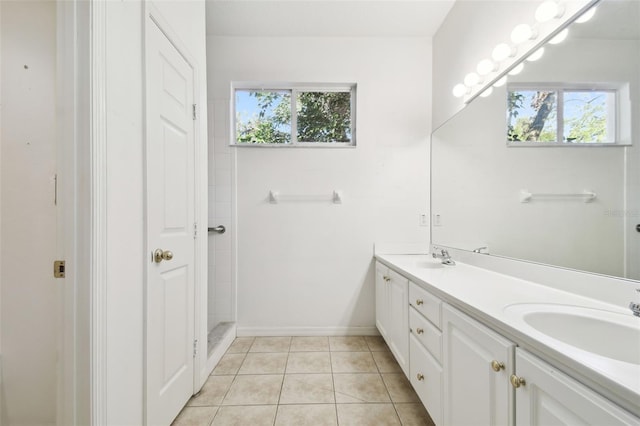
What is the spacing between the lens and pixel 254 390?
154cm

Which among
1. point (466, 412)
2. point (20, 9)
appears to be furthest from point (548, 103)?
point (20, 9)

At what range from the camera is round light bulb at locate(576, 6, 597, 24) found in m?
0.96

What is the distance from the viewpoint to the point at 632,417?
44 cm

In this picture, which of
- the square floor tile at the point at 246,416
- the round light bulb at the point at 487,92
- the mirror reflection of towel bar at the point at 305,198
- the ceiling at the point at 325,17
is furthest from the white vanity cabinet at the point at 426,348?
the ceiling at the point at 325,17

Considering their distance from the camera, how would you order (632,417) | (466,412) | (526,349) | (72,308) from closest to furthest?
(632,417) < (526,349) < (72,308) < (466,412)

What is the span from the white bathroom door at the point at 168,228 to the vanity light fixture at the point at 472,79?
6.00ft

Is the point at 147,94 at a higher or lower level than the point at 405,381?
higher

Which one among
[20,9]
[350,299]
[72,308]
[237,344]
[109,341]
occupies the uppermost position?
[20,9]

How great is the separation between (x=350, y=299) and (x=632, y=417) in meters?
1.90

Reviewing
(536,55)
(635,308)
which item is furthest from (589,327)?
(536,55)

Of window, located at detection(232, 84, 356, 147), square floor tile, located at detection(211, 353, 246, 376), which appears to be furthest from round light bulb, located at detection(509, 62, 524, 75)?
square floor tile, located at detection(211, 353, 246, 376)

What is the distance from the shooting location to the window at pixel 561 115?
35.6 inches

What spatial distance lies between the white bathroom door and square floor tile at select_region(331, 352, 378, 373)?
3.18ft

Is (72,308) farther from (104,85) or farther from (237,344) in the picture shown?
(237,344)
